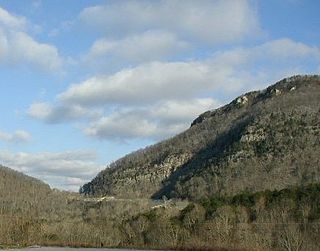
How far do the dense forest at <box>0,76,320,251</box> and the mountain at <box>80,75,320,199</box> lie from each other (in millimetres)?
304

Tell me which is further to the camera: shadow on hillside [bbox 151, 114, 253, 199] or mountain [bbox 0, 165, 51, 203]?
shadow on hillside [bbox 151, 114, 253, 199]

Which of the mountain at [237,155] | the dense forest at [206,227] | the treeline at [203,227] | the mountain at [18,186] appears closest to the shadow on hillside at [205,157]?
the mountain at [237,155]

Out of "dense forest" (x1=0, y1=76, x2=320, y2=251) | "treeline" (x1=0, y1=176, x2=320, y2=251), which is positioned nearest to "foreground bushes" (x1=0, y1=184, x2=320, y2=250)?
"treeline" (x1=0, y1=176, x2=320, y2=251)

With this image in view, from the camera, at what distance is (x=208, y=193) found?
109688 millimetres

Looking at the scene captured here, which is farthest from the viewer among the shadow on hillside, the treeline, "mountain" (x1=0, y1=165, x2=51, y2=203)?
the shadow on hillside

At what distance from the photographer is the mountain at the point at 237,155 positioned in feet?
336

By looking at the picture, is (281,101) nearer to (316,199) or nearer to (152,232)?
(316,199)

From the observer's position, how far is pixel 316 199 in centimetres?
6525

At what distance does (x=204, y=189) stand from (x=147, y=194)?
127ft

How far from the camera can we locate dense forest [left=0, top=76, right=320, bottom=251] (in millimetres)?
56156

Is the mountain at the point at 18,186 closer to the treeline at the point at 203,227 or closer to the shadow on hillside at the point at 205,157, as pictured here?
the shadow on hillside at the point at 205,157

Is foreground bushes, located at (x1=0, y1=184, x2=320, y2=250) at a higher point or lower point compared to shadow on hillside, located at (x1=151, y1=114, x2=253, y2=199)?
lower

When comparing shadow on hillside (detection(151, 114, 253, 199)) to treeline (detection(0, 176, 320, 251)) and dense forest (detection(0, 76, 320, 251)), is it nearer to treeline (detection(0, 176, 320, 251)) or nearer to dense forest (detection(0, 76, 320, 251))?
dense forest (detection(0, 76, 320, 251))

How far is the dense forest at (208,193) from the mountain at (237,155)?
30 cm
